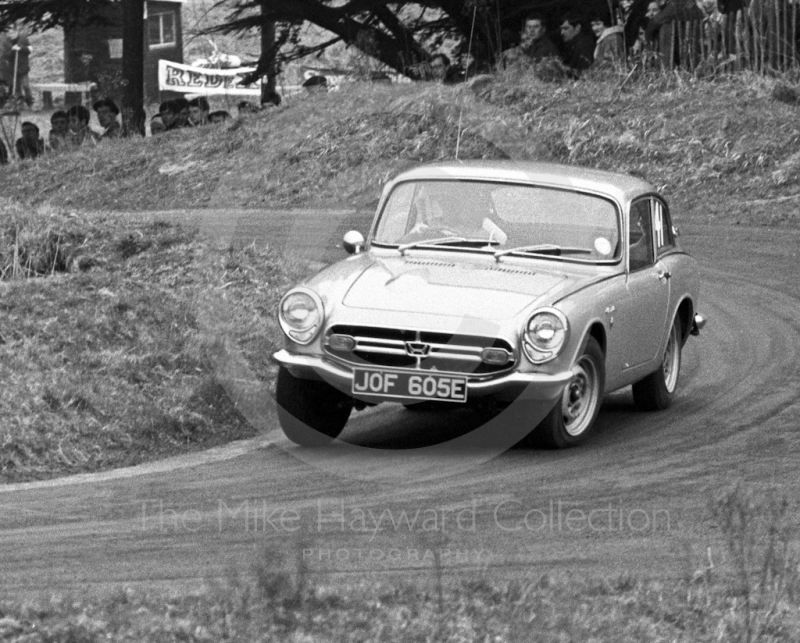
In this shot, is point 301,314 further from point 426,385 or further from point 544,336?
point 544,336

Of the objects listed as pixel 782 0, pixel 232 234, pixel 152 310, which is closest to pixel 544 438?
pixel 152 310

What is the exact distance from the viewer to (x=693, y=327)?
9188 mm

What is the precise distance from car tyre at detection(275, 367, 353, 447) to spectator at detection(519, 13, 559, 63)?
54.4ft

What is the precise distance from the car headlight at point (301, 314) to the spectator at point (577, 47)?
663 inches

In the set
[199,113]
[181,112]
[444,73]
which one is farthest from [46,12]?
[444,73]

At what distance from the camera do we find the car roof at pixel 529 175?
8156 millimetres

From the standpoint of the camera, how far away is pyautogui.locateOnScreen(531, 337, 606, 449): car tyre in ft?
23.2

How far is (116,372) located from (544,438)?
2797mm

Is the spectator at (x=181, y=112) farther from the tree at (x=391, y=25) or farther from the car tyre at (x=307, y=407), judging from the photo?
the car tyre at (x=307, y=407)

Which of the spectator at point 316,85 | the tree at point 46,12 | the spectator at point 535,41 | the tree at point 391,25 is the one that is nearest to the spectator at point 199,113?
the tree at point 391,25

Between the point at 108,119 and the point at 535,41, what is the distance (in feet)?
25.9

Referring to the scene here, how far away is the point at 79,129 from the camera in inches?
1018

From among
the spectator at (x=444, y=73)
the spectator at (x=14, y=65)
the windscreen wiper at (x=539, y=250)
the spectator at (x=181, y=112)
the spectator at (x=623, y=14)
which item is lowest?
the spectator at (x=14, y=65)

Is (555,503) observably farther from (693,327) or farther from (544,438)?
(693,327)
